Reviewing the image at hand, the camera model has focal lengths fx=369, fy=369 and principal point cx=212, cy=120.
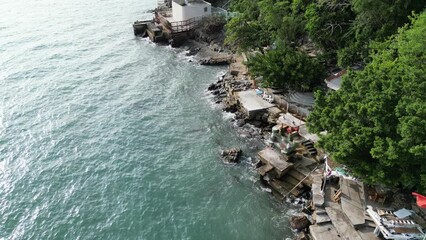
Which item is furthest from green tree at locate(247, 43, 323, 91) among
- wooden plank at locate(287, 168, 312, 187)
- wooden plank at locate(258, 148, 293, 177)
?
wooden plank at locate(287, 168, 312, 187)

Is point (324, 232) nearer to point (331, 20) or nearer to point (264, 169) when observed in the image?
point (264, 169)

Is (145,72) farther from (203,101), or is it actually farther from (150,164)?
(150,164)

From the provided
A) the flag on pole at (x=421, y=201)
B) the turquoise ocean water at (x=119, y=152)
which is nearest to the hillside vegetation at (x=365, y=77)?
the flag on pole at (x=421, y=201)

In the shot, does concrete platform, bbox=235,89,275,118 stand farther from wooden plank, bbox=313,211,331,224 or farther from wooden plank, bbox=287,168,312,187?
wooden plank, bbox=313,211,331,224

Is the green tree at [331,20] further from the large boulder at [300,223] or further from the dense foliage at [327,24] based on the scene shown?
the large boulder at [300,223]

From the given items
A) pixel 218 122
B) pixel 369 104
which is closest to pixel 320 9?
pixel 218 122
